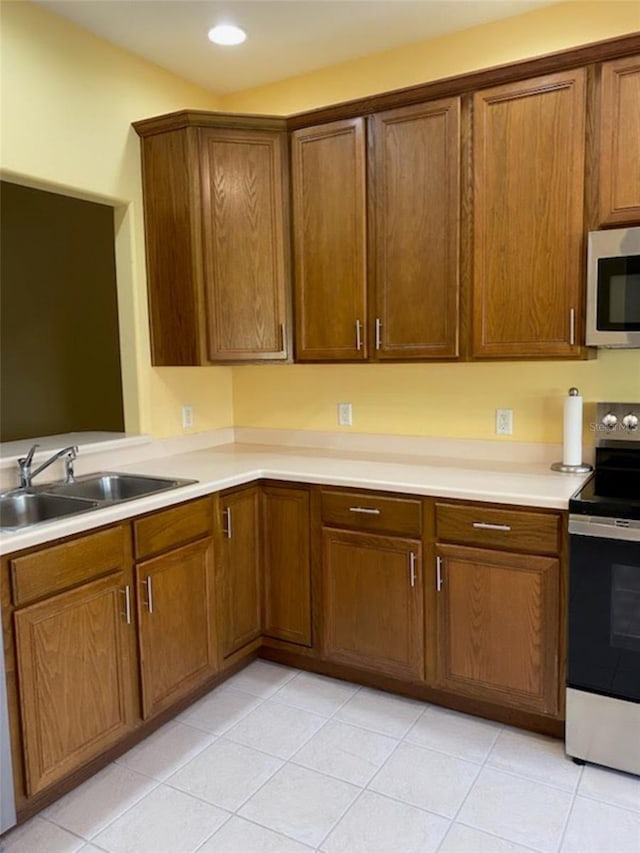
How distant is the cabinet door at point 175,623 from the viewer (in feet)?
7.48

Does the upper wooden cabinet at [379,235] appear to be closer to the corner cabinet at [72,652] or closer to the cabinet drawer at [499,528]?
the cabinet drawer at [499,528]

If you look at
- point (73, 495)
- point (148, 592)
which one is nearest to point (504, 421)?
point (148, 592)

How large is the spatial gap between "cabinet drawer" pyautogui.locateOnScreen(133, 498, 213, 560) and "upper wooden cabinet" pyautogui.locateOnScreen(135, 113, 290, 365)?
76 cm

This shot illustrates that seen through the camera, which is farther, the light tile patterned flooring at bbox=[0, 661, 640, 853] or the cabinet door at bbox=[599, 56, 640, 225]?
the cabinet door at bbox=[599, 56, 640, 225]

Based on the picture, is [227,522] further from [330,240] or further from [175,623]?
[330,240]

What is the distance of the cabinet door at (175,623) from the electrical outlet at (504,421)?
4.50 feet

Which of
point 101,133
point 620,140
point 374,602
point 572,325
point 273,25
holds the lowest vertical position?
point 374,602

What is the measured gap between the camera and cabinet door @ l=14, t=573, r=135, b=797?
6.15ft

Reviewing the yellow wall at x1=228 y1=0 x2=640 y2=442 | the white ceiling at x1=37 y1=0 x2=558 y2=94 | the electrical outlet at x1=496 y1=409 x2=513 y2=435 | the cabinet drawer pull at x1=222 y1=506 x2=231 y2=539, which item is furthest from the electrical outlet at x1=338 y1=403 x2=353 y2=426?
the white ceiling at x1=37 y1=0 x2=558 y2=94

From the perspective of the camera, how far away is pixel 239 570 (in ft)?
9.05

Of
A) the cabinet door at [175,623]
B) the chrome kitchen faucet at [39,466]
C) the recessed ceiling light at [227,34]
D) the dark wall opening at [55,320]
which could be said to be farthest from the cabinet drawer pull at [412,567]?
the recessed ceiling light at [227,34]

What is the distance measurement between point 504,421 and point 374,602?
99cm

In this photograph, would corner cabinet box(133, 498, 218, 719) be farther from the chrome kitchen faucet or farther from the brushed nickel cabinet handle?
the brushed nickel cabinet handle

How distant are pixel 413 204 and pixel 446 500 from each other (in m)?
1.23
